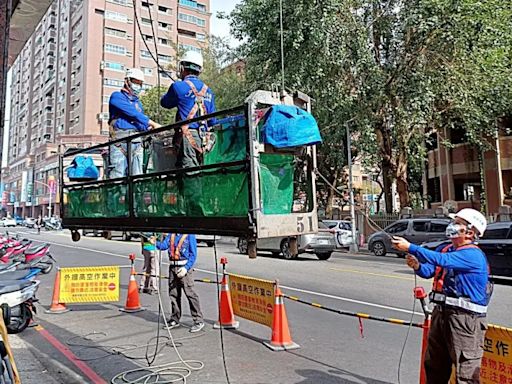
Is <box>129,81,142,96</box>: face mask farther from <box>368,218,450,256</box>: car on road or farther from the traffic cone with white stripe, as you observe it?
<box>368,218,450,256</box>: car on road

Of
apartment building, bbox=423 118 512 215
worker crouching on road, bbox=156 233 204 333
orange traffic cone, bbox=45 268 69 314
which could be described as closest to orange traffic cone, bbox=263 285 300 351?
worker crouching on road, bbox=156 233 204 333

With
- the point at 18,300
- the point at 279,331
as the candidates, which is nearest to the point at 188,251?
the point at 279,331

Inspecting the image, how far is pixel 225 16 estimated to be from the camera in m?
20.6

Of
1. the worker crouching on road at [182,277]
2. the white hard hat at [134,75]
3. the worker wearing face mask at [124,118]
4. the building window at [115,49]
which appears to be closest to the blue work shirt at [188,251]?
the worker crouching on road at [182,277]

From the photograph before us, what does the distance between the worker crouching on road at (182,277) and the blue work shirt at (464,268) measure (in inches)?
164

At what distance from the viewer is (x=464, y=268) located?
3.59 m

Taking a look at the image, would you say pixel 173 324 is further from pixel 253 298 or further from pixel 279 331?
pixel 279 331

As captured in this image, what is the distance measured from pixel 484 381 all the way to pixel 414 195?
37806 millimetres

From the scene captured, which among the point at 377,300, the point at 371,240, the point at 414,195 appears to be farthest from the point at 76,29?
the point at 377,300

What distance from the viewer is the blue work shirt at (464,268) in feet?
11.8

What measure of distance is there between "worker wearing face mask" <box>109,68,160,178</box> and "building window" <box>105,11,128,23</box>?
2637 inches

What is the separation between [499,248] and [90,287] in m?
9.72

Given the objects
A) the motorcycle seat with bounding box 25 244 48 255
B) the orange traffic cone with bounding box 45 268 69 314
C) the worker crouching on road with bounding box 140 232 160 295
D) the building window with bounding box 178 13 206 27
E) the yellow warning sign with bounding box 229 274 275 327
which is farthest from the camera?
the building window with bounding box 178 13 206 27

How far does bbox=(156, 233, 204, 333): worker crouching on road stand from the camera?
275 inches
